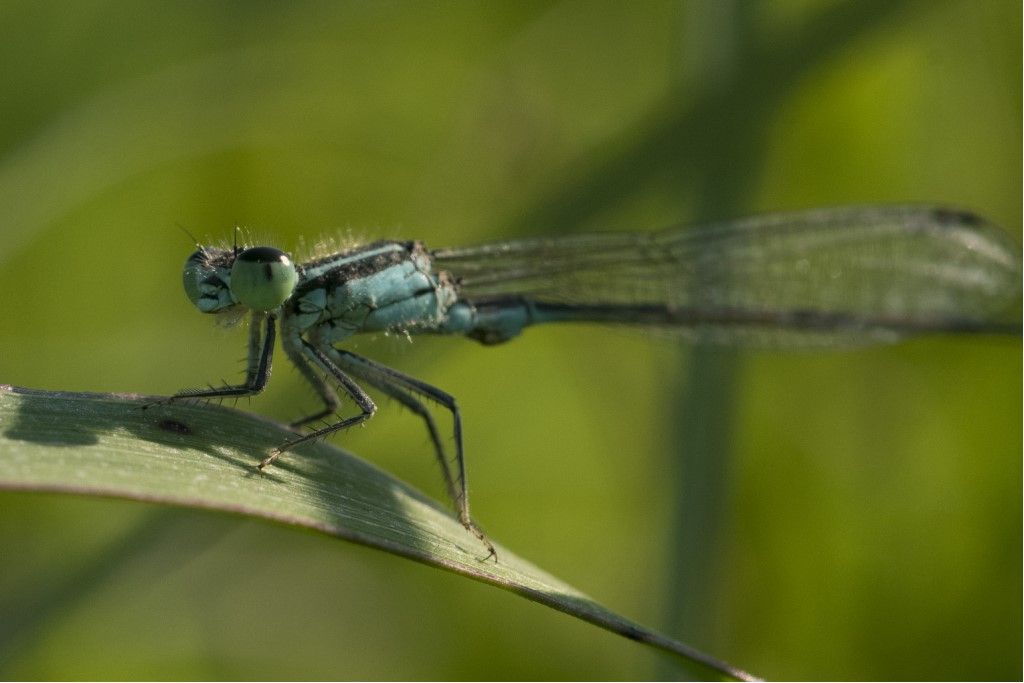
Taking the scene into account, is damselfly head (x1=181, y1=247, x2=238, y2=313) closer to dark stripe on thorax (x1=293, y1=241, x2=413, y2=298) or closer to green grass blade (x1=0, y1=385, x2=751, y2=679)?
dark stripe on thorax (x1=293, y1=241, x2=413, y2=298)

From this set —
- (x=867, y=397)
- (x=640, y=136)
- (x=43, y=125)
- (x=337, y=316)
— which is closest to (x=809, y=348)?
(x=867, y=397)

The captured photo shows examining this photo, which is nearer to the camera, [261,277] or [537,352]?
[261,277]

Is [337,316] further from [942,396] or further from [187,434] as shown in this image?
[942,396]

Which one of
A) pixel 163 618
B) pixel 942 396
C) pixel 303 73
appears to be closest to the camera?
pixel 163 618

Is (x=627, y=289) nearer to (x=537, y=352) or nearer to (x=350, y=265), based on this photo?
(x=537, y=352)

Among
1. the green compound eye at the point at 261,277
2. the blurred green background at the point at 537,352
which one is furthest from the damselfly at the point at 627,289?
the blurred green background at the point at 537,352

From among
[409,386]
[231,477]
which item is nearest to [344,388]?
[409,386]
